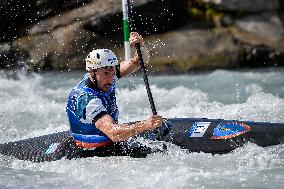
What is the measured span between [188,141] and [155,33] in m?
11.1

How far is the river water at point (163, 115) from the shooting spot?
6246mm

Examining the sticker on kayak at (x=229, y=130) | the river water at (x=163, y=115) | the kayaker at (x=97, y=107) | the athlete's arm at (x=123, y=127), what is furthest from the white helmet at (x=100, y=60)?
the sticker on kayak at (x=229, y=130)

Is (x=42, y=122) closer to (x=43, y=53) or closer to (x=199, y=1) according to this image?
(x=43, y=53)

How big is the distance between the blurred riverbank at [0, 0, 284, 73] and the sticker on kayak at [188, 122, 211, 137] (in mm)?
9258

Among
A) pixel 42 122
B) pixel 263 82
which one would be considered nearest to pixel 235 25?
pixel 263 82

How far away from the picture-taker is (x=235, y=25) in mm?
17594

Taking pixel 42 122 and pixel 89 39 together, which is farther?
pixel 89 39

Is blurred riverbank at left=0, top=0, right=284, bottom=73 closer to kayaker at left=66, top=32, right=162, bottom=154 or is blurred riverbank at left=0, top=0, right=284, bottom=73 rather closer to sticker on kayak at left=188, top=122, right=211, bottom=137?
sticker on kayak at left=188, top=122, right=211, bottom=137

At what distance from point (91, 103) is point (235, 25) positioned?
39.5ft

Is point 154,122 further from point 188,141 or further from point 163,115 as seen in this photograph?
point 163,115

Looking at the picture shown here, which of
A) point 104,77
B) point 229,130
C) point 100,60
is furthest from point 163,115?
point 100,60

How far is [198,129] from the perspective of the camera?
7.31 meters

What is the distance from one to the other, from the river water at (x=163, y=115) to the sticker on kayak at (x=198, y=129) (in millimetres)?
386

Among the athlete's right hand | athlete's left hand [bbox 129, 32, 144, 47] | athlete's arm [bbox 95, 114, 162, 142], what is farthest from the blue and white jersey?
athlete's left hand [bbox 129, 32, 144, 47]
